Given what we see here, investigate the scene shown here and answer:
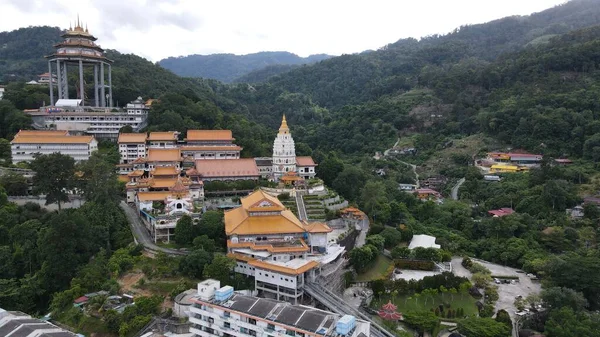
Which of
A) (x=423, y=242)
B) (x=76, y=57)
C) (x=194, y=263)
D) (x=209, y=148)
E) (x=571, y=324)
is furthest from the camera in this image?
(x=76, y=57)

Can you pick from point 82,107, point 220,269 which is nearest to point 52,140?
point 82,107

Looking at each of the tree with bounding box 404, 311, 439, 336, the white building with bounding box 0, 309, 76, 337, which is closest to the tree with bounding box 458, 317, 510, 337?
the tree with bounding box 404, 311, 439, 336

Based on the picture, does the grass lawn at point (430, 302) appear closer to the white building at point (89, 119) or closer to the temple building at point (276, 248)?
the temple building at point (276, 248)

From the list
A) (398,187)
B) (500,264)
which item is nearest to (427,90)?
(398,187)

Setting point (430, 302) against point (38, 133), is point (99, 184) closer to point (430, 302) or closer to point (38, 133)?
point (38, 133)

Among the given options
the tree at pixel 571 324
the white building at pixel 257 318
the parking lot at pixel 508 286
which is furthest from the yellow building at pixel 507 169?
the white building at pixel 257 318
